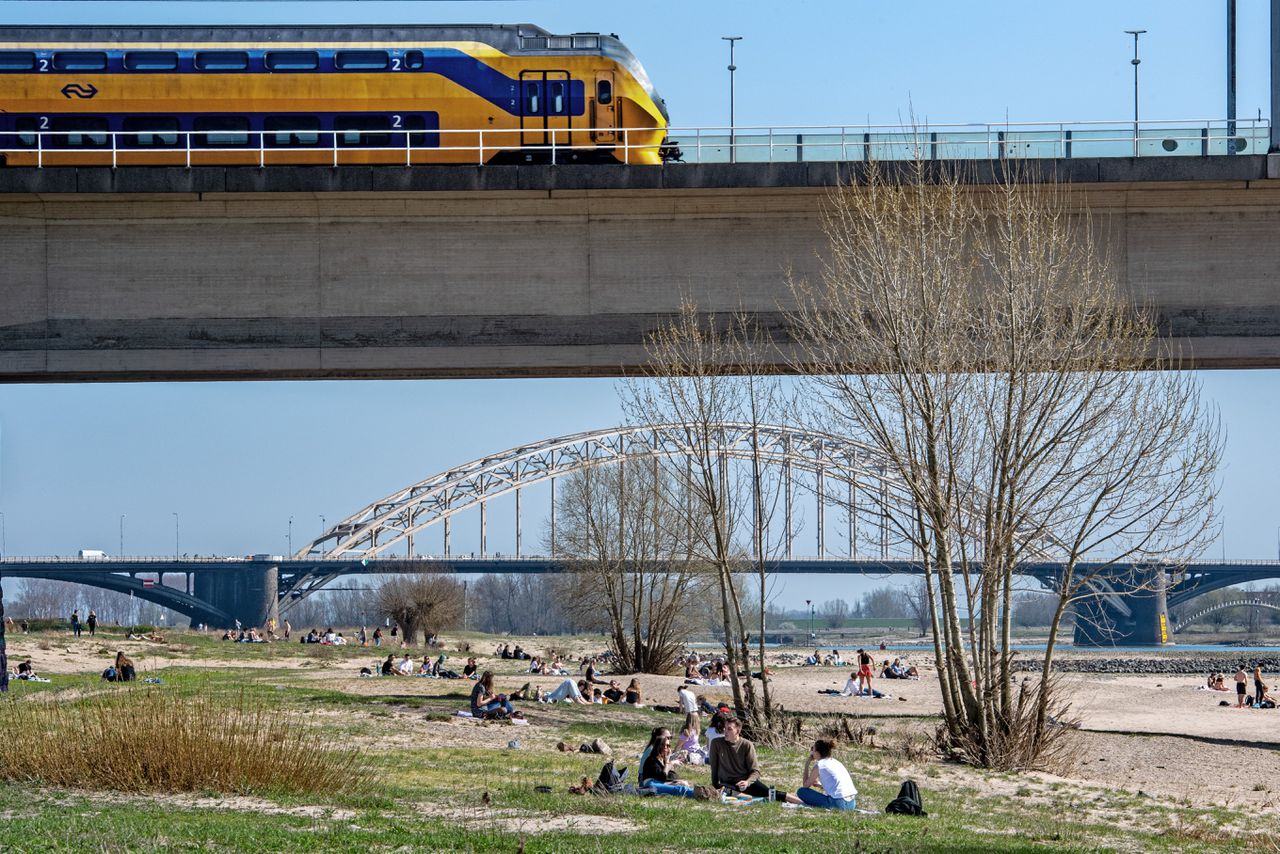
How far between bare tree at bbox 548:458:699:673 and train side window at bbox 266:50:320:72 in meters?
19.5

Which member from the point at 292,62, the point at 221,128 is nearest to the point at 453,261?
the point at 292,62

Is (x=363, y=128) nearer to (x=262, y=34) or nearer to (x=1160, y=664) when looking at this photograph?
(x=262, y=34)

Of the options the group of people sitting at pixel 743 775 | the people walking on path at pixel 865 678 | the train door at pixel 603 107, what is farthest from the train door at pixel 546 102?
the people walking on path at pixel 865 678

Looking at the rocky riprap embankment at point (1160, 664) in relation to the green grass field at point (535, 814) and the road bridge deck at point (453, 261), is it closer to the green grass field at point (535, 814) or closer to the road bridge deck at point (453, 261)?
the road bridge deck at point (453, 261)

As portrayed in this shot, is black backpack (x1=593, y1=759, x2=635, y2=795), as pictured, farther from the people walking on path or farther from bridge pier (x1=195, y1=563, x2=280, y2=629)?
bridge pier (x1=195, y1=563, x2=280, y2=629)

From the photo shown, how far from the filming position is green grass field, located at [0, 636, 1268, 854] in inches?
437

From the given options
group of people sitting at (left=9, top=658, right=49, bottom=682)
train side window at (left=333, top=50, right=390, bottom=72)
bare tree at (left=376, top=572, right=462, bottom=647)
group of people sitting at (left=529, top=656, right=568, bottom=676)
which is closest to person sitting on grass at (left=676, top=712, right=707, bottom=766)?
train side window at (left=333, top=50, right=390, bottom=72)

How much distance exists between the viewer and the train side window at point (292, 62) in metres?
30.0

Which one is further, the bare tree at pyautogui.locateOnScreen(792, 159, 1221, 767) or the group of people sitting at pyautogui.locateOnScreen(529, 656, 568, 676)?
the group of people sitting at pyautogui.locateOnScreen(529, 656, 568, 676)

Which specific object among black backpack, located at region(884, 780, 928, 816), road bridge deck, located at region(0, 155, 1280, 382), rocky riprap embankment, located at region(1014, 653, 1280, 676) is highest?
road bridge deck, located at region(0, 155, 1280, 382)

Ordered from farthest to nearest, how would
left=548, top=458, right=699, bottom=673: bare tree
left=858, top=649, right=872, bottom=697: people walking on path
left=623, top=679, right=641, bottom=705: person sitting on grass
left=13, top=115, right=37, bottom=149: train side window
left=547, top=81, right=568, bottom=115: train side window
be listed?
left=548, top=458, right=699, bottom=673: bare tree, left=858, top=649, right=872, bottom=697: people walking on path, left=623, top=679, right=641, bottom=705: person sitting on grass, left=547, top=81, right=568, bottom=115: train side window, left=13, top=115, right=37, bottom=149: train side window

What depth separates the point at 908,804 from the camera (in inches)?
615

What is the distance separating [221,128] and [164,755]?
1950cm

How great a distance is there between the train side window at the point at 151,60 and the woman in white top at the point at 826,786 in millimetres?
20918
